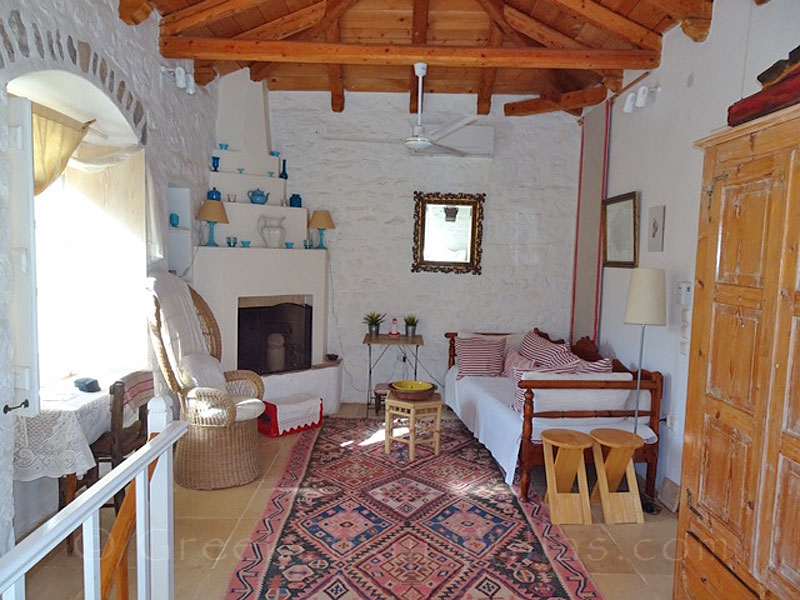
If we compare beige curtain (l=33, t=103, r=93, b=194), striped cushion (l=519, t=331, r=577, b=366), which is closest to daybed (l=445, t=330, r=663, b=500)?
striped cushion (l=519, t=331, r=577, b=366)

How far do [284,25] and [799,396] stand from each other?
4548mm

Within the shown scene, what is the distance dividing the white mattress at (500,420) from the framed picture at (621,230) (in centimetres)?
134

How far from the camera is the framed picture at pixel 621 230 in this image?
4582 millimetres

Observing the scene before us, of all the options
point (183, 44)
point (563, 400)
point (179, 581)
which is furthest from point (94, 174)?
point (563, 400)

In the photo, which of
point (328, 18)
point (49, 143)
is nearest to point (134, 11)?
point (49, 143)

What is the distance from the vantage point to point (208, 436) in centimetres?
389

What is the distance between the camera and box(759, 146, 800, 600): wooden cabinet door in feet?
5.74

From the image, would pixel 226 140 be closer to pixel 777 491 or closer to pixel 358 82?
pixel 358 82

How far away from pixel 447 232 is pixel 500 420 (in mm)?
2525

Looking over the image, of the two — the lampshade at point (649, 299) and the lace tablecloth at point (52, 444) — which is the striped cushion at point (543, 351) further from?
the lace tablecloth at point (52, 444)

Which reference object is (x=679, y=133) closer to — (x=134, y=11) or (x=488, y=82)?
(x=488, y=82)

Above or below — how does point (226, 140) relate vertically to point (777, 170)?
above

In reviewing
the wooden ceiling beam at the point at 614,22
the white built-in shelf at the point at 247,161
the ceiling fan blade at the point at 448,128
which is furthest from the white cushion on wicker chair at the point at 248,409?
the wooden ceiling beam at the point at 614,22

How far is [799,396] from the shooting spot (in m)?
1.74
